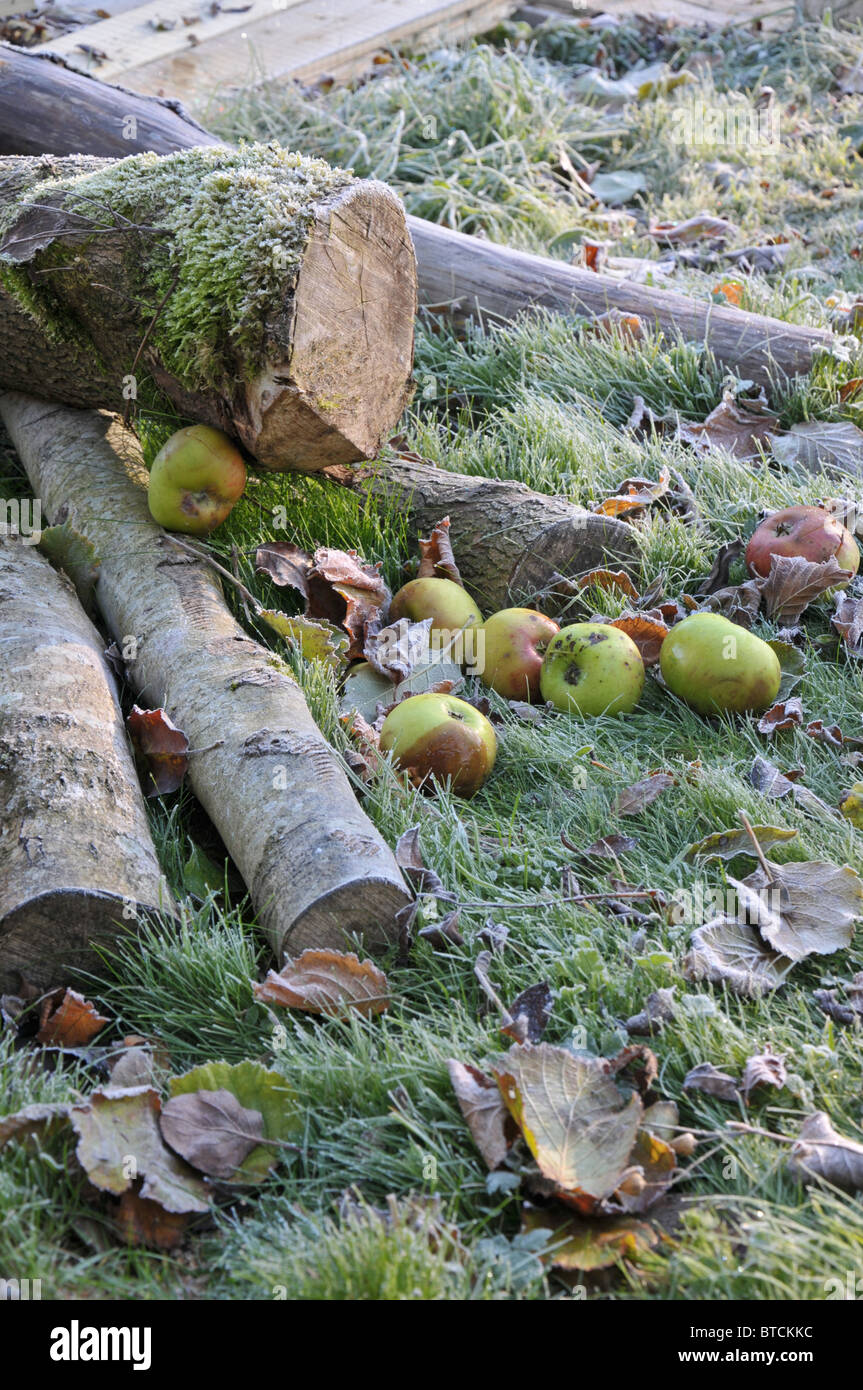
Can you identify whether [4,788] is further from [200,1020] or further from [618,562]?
[618,562]

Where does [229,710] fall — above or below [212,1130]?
above

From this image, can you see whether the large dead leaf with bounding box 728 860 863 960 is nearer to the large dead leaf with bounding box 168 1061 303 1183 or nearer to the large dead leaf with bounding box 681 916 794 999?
the large dead leaf with bounding box 681 916 794 999

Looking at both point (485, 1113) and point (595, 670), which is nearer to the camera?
point (485, 1113)

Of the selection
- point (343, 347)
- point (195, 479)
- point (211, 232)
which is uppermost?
point (211, 232)

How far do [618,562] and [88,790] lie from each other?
179cm

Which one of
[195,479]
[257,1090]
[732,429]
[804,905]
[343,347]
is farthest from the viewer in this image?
[732,429]

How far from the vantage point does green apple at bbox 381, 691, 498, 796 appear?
2744 millimetres

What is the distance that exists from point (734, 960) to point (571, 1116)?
1.64 ft

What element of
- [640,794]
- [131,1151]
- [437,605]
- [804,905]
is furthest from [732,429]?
[131,1151]

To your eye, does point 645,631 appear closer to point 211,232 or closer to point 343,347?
point 343,347

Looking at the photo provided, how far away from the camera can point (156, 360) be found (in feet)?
10.8

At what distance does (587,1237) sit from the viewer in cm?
170
